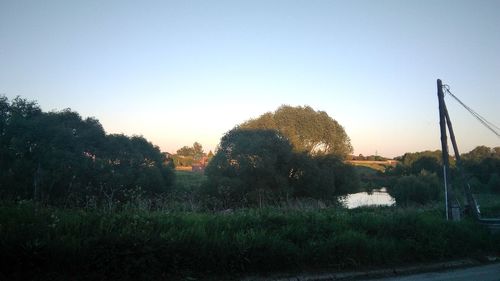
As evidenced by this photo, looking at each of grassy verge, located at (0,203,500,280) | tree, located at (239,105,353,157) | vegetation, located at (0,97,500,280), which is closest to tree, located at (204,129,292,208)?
tree, located at (239,105,353,157)

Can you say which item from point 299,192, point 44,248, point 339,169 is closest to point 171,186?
point 299,192

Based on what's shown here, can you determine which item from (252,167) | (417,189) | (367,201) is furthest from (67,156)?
(417,189)

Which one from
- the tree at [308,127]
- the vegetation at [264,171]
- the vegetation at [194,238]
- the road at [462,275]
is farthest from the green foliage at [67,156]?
the road at [462,275]

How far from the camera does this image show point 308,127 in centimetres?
4894

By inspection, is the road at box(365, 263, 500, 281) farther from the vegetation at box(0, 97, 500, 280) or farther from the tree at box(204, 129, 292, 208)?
the tree at box(204, 129, 292, 208)

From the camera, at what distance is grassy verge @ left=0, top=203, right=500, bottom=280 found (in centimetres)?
608

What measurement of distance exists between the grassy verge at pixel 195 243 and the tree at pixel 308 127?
123 feet

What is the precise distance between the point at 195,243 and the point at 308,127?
42.9 m

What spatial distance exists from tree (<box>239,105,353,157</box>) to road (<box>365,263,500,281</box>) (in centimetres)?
3803

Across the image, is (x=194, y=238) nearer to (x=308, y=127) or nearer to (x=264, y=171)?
(x=264, y=171)

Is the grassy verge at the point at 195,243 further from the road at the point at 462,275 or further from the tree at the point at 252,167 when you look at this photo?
the tree at the point at 252,167

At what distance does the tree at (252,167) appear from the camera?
111 feet

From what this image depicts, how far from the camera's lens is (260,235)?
7.95 m

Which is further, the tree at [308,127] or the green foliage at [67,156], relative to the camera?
the tree at [308,127]
